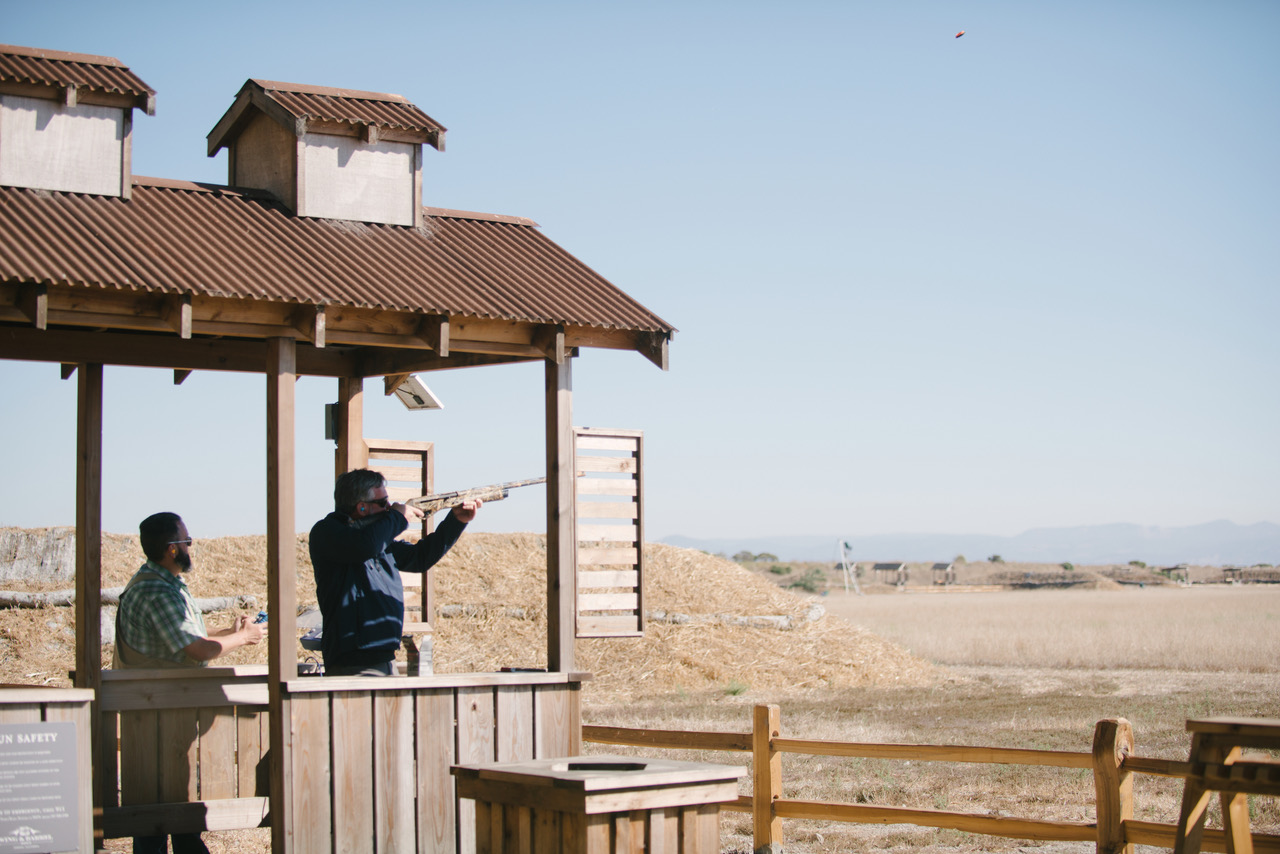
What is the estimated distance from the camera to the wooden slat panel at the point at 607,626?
28.9 feet

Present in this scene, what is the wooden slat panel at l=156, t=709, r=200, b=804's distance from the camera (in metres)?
7.40

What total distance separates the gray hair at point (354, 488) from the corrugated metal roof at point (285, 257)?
98cm

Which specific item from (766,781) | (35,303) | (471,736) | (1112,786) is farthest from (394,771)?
(1112,786)

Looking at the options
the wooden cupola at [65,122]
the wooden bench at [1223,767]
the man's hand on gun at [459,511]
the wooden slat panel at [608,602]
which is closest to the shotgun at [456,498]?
the man's hand on gun at [459,511]

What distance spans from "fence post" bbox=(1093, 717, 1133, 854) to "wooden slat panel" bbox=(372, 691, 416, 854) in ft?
12.6

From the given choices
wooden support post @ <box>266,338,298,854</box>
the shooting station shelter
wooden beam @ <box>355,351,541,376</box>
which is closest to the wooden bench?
the shooting station shelter

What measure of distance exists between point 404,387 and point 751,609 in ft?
45.5

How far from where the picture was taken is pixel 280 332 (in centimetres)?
716

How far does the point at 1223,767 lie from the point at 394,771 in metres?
4.28

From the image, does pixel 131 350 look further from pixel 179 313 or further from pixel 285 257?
pixel 179 313

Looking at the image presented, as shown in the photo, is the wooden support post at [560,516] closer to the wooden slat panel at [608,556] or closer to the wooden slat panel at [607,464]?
the wooden slat panel at [607,464]

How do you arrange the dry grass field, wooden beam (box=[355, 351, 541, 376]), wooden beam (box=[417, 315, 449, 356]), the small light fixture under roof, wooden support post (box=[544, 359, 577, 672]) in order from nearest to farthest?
wooden beam (box=[417, 315, 449, 356])
wooden support post (box=[544, 359, 577, 672])
wooden beam (box=[355, 351, 541, 376])
the small light fixture under roof
the dry grass field

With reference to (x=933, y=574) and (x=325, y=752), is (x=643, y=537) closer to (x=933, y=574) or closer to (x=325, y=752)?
(x=325, y=752)

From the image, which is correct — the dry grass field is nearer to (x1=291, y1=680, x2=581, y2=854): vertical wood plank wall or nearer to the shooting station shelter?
the shooting station shelter
